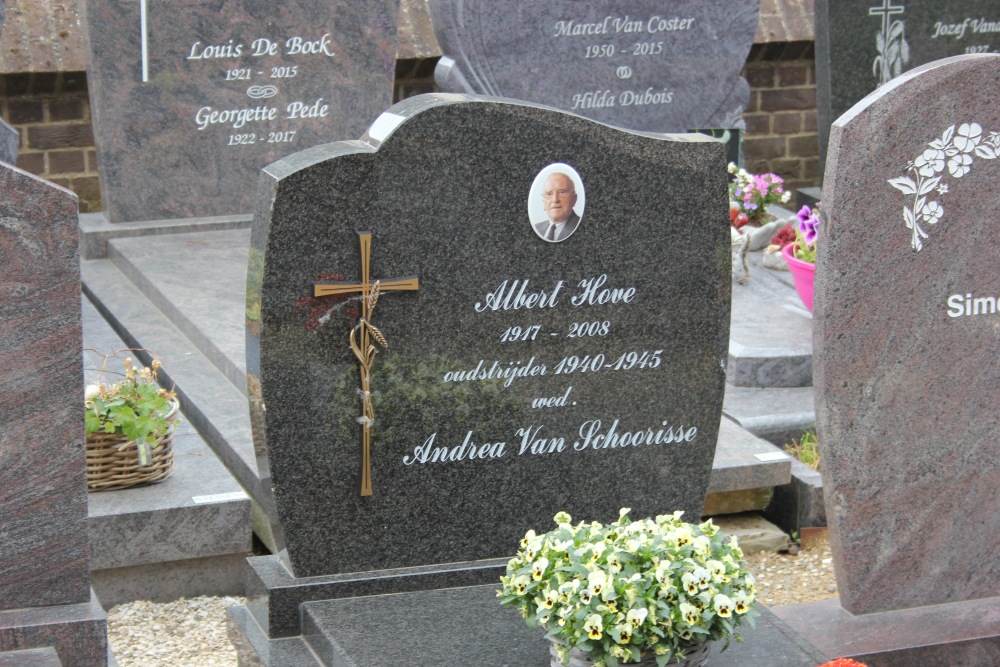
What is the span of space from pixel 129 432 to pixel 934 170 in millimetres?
2368

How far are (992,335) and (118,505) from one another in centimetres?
253

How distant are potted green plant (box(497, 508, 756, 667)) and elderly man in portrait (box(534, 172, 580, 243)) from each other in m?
0.86

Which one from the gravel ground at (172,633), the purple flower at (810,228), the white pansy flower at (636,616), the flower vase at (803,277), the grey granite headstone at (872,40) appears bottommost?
the gravel ground at (172,633)

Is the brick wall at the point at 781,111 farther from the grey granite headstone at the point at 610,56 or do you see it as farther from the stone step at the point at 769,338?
the stone step at the point at 769,338

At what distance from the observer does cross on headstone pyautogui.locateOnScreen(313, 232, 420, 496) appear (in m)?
3.37

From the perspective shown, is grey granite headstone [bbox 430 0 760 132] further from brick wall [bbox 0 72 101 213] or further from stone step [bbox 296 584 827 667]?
stone step [bbox 296 584 827 667]

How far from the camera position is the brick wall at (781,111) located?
9.88m

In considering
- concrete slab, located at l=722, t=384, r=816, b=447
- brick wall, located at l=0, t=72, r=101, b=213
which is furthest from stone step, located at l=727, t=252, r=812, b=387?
brick wall, located at l=0, t=72, r=101, b=213

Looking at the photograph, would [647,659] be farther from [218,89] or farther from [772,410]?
[218,89]

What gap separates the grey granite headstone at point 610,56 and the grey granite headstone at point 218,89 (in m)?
0.46

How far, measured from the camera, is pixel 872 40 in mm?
7480

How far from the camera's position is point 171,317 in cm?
603

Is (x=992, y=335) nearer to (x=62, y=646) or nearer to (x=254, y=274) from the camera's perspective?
(x=254, y=274)

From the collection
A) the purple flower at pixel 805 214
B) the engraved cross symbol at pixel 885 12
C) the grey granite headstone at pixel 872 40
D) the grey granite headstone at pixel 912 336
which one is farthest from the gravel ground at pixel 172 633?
the engraved cross symbol at pixel 885 12
